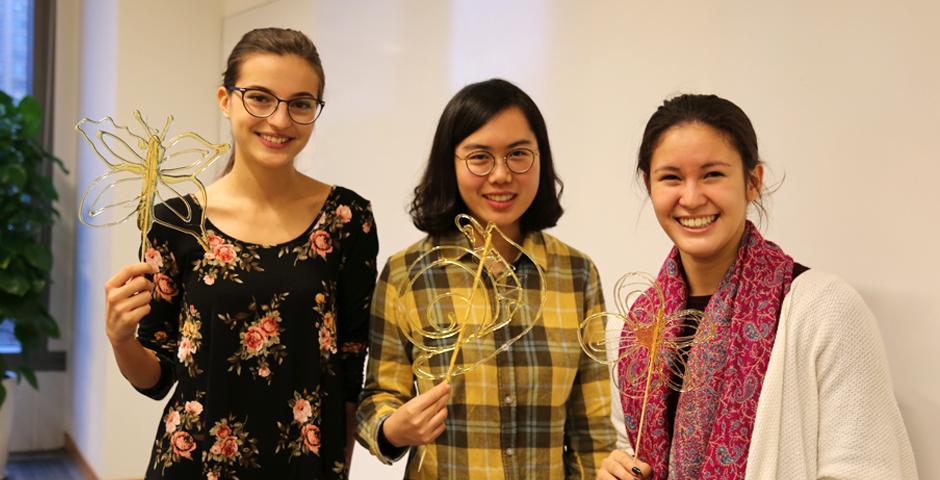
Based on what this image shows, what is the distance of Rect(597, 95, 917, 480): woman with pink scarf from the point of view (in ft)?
5.05

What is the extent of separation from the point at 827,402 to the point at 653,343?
283mm

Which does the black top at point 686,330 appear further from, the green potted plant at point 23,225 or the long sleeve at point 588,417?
the green potted plant at point 23,225

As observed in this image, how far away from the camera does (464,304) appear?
1752mm

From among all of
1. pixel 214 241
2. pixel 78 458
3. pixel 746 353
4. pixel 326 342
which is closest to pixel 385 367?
pixel 326 342

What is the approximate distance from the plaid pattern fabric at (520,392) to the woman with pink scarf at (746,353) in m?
0.13

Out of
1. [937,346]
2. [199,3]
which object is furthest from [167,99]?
[937,346]

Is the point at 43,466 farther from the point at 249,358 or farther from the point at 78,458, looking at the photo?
the point at 249,358

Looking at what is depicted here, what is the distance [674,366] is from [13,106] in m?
4.68

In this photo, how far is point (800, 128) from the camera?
2090 millimetres

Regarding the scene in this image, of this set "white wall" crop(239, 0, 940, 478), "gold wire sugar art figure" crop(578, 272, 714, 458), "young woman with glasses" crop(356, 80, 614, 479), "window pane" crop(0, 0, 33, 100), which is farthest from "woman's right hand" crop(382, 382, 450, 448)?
"window pane" crop(0, 0, 33, 100)

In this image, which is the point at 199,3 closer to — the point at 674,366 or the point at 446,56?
the point at 446,56

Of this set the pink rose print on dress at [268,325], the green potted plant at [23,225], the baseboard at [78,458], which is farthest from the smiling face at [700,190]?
the green potted plant at [23,225]

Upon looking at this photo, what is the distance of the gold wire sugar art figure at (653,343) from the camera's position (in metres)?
1.62

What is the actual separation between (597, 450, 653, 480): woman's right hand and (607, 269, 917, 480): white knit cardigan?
0.53 ft
